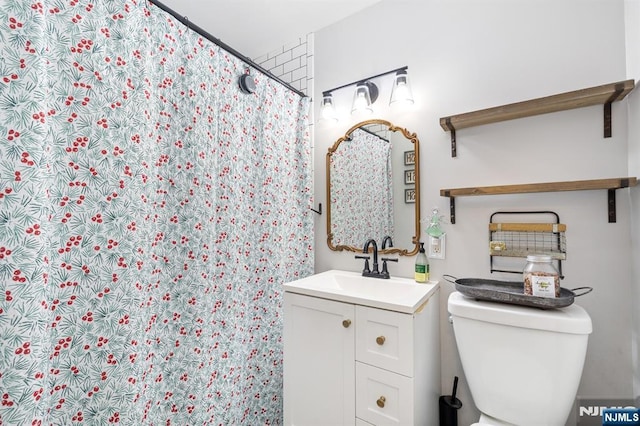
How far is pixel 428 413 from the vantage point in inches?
50.0

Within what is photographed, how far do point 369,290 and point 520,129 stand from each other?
111cm

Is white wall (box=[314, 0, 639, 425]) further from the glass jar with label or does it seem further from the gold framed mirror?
the glass jar with label

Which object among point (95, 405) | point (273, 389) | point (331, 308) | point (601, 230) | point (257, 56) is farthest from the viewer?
point (257, 56)

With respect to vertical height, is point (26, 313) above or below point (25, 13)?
below

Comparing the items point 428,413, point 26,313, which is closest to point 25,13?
point 26,313

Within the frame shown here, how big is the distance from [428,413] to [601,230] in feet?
3.55

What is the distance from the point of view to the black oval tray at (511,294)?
102cm

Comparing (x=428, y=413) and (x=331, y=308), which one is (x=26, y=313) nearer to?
(x=331, y=308)

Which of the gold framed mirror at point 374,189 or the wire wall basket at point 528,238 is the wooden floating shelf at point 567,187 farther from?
the gold framed mirror at point 374,189

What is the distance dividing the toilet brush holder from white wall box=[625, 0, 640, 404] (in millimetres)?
662
